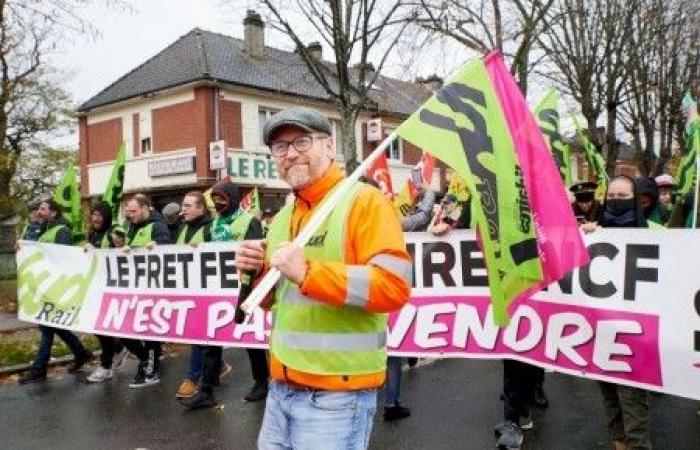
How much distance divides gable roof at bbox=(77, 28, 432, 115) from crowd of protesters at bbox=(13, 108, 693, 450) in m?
19.5

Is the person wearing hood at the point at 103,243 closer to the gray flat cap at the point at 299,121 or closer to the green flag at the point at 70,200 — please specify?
the green flag at the point at 70,200

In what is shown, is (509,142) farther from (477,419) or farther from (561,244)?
(477,419)

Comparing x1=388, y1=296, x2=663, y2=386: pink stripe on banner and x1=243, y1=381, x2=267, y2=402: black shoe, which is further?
x1=243, y1=381, x2=267, y2=402: black shoe

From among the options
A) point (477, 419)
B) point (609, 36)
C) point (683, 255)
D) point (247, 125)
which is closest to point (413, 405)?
point (477, 419)

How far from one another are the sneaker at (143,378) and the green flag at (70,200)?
6.99 feet

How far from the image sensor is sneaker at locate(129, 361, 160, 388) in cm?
781

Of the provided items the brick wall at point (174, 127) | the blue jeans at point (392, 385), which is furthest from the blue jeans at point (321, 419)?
the brick wall at point (174, 127)

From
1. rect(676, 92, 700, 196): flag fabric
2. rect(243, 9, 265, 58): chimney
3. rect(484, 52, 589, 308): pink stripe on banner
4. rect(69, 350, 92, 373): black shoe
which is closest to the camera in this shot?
rect(484, 52, 589, 308): pink stripe on banner

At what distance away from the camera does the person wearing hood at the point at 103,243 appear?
8.18m

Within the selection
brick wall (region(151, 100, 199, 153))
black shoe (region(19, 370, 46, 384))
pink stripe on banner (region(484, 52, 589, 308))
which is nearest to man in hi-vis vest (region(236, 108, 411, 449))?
pink stripe on banner (region(484, 52, 589, 308))

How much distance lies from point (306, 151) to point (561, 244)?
5.45ft

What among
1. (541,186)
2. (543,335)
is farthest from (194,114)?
(541,186)

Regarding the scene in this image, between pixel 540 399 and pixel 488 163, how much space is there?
3.63 metres

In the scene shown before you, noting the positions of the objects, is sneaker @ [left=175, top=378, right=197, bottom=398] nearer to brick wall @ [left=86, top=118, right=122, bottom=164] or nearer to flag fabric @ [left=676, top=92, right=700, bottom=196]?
flag fabric @ [left=676, top=92, right=700, bottom=196]
